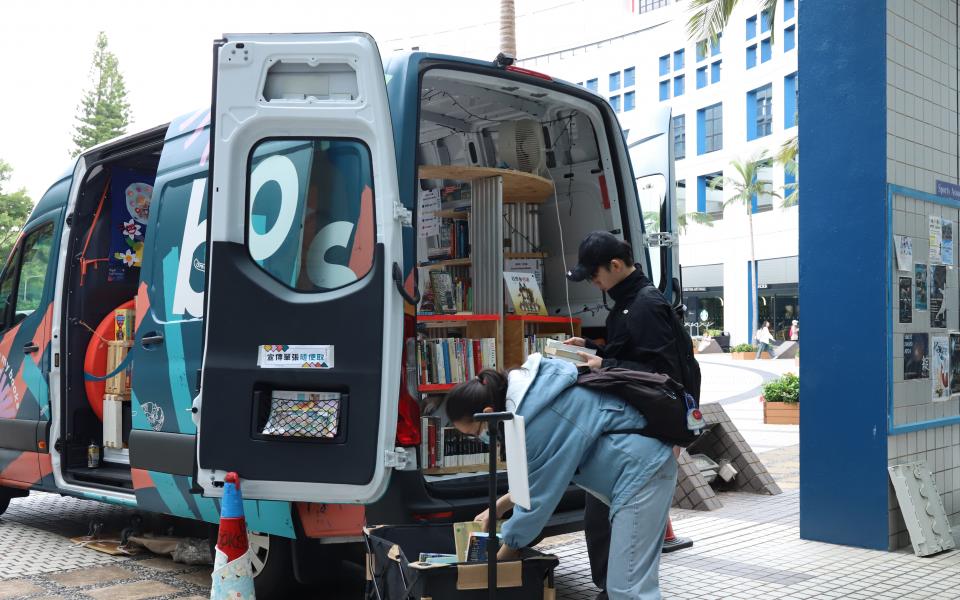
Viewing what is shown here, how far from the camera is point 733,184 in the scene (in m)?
40.8

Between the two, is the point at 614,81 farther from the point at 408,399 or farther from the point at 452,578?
the point at 452,578

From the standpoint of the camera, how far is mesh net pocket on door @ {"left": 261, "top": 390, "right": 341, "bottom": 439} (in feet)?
12.9

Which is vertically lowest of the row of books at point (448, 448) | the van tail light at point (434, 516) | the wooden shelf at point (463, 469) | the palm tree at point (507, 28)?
the van tail light at point (434, 516)

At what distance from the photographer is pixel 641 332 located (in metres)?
4.07

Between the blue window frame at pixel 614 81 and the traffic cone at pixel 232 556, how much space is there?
153ft

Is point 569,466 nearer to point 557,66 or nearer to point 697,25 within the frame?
point 697,25

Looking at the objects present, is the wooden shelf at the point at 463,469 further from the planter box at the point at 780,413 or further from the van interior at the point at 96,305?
the planter box at the point at 780,413

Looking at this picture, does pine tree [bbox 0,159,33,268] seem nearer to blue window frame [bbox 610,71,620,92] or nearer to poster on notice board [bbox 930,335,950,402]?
blue window frame [bbox 610,71,620,92]

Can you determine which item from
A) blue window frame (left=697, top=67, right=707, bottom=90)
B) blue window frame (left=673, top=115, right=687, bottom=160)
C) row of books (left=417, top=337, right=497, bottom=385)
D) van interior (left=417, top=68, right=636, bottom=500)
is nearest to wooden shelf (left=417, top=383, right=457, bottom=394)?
row of books (left=417, top=337, right=497, bottom=385)

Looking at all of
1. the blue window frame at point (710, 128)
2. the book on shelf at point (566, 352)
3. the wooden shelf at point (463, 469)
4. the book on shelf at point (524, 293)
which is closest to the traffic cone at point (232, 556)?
the wooden shelf at point (463, 469)

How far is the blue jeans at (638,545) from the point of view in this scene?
330 centimetres

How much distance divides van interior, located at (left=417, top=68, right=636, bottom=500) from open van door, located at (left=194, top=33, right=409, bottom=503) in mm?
1433

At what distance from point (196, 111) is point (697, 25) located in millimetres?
11388

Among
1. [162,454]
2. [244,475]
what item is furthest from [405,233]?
[162,454]
